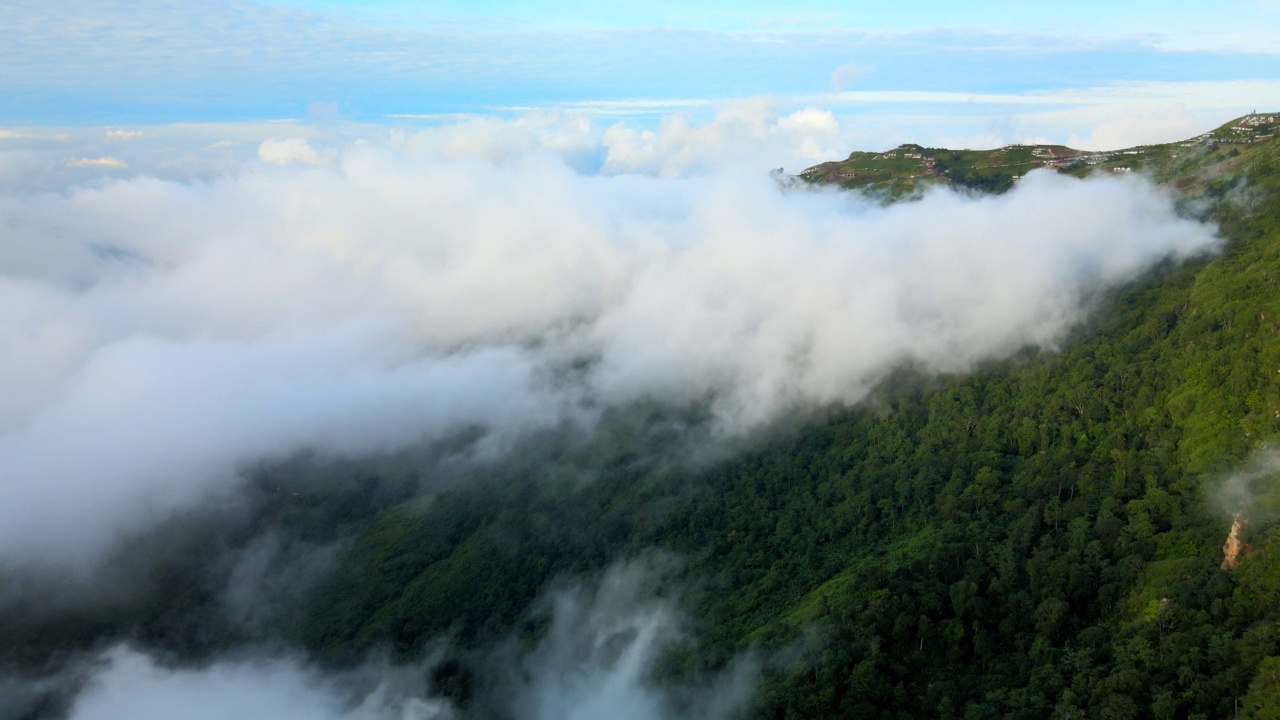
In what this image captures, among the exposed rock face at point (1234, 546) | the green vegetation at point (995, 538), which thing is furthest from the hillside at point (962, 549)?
the exposed rock face at point (1234, 546)

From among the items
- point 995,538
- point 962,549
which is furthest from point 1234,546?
point 962,549

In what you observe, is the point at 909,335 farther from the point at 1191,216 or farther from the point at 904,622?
the point at 904,622

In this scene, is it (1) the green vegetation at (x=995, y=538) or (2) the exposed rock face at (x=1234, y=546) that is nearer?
(2) the exposed rock face at (x=1234, y=546)

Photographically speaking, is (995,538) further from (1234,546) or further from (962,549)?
(1234,546)

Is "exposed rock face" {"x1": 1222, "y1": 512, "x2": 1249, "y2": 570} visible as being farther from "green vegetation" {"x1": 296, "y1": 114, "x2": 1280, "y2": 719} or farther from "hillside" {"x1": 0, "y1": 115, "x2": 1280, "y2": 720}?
"green vegetation" {"x1": 296, "y1": 114, "x2": 1280, "y2": 719}

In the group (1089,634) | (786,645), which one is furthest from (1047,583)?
(786,645)

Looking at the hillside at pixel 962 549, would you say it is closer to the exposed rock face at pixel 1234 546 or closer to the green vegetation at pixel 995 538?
the green vegetation at pixel 995 538

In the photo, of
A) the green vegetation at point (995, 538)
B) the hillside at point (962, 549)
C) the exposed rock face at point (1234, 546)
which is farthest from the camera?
the hillside at point (962, 549)

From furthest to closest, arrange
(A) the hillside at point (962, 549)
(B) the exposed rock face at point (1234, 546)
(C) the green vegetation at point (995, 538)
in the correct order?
(A) the hillside at point (962, 549), (C) the green vegetation at point (995, 538), (B) the exposed rock face at point (1234, 546)
